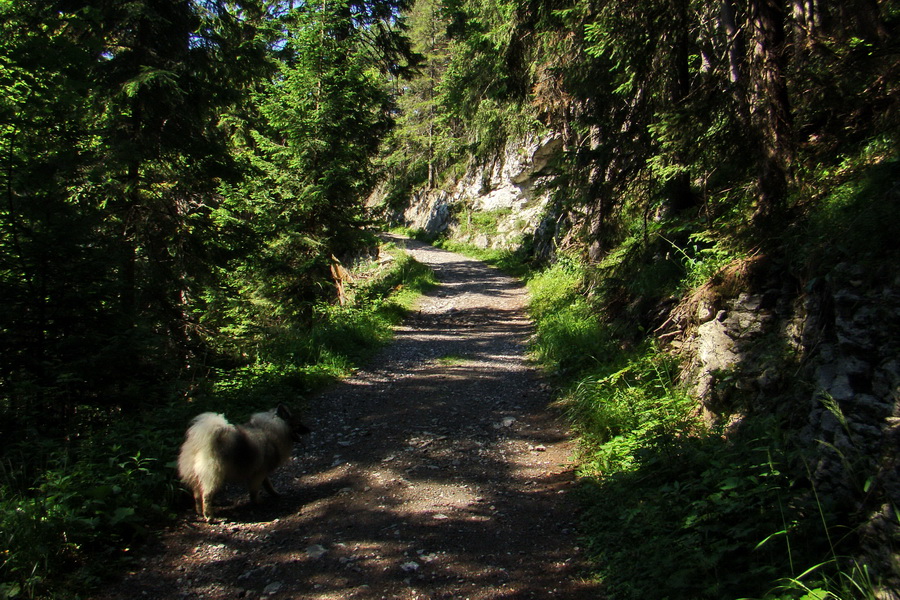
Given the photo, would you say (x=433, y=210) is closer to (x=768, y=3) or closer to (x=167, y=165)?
(x=167, y=165)

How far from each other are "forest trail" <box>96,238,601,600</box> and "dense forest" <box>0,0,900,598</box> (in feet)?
1.32

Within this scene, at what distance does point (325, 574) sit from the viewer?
12.2ft

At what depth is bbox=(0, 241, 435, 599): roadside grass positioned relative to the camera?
333 cm

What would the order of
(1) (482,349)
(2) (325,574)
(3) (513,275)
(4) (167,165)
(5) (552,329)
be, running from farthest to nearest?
(3) (513,275), (1) (482,349), (5) (552,329), (4) (167,165), (2) (325,574)

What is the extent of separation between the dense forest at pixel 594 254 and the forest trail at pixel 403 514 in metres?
0.40

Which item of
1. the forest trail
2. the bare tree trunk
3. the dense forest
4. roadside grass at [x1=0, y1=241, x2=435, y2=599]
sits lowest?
the forest trail

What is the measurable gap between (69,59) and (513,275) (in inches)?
685

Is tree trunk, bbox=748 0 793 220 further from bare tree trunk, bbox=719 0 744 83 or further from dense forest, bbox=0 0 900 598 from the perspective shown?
bare tree trunk, bbox=719 0 744 83

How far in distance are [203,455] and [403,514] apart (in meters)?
1.83

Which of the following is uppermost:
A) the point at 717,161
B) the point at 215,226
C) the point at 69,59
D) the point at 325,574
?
the point at 69,59

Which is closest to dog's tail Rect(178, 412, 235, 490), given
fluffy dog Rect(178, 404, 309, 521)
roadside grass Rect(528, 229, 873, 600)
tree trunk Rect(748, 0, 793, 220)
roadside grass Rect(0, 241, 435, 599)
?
fluffy dog Rect(178, 404, 309, 521)

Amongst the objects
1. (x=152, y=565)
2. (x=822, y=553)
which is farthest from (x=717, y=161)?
(x=152, y=565)

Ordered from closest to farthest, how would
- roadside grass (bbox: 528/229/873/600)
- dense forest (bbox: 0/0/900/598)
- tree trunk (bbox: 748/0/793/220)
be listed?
roadside grass (bbox: 528/229/873/600)
dense forest (bbox: 0/0/900/598)
tree trunk (bbox: 748/0/793/220)

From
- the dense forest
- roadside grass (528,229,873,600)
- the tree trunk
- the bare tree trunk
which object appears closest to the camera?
roadside grass (528,229,873,600)
